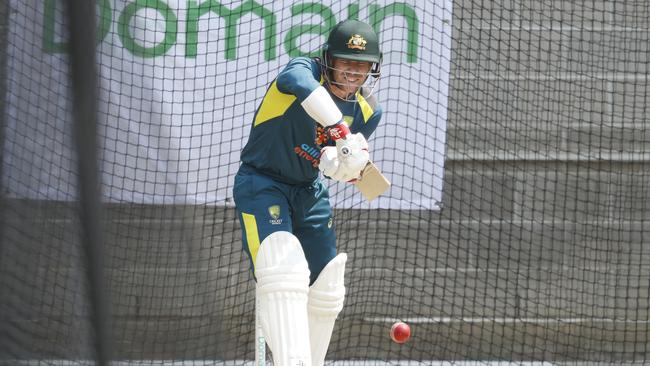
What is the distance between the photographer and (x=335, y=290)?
3893 mm

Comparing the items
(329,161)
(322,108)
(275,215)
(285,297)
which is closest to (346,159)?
(329,161)

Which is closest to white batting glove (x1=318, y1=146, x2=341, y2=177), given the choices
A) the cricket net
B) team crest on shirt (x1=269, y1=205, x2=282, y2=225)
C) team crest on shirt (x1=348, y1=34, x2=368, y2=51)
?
team crest on shirt (x1=269, y1=205, x2=282, y2=225)

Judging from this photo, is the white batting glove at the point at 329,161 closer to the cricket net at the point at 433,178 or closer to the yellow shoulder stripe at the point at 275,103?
the yellow shoulder stripe at the point at 275,103

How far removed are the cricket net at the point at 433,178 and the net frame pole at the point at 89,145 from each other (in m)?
3.54

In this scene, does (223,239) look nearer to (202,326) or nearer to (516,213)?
(202,326)

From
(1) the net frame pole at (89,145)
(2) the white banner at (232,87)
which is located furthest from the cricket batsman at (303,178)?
(1) the net frame pole at (89,145)

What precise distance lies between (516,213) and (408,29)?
4.49 ft

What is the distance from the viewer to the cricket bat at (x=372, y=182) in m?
3.58

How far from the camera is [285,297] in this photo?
358 centimetres

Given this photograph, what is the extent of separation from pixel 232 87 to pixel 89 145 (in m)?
4.18

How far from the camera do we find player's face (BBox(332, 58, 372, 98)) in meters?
3.77

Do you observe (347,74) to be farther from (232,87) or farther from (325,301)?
(232,87)

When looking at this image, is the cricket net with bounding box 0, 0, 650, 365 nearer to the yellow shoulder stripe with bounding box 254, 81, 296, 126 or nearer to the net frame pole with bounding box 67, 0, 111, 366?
the yellow shoulder stripe with bounding box 254, 81, 296, 126

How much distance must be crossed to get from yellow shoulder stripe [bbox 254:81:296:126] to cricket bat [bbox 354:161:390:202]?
16.4 inches
